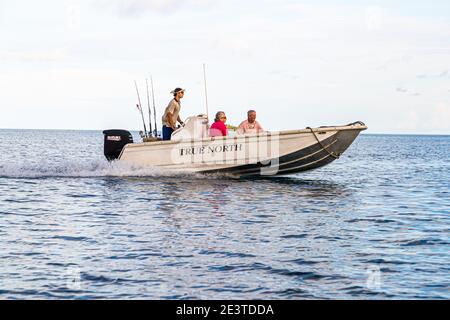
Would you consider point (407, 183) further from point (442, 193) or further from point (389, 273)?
point (389, 273)

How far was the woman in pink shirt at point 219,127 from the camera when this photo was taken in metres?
18.8

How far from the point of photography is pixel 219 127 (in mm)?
18844

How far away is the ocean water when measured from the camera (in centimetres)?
778

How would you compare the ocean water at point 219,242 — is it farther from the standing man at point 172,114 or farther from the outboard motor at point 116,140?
the standing man at point 172,114

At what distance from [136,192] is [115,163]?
110 inches

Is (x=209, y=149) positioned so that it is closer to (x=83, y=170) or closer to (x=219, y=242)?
(x=83, y=170)

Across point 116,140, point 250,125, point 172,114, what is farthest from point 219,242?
point 116,140

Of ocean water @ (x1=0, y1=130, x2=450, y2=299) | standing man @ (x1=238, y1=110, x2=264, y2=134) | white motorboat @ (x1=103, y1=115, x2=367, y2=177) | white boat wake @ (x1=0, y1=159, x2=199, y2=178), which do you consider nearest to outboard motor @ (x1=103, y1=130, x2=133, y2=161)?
white motorboat @ (x1=103, y1=115, x2=367, y2=177)

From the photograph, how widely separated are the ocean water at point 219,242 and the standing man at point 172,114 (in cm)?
157

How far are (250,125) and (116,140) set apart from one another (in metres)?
3.88

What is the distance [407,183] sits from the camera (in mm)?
24797

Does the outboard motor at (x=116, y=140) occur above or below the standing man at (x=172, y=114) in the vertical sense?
below

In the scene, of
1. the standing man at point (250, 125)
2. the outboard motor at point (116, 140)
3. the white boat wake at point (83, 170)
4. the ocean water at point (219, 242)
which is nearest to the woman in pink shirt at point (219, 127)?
the standing man at point (250, 125)
